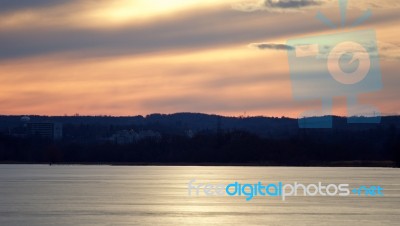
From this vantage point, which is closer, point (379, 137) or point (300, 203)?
point (300, 203)

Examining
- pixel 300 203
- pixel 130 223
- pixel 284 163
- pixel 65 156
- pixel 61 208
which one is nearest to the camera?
pixel 130 223

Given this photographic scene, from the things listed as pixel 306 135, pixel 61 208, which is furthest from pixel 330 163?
pixel 61 208

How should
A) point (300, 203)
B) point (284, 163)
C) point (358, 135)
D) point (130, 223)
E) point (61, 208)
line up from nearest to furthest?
point (130, 223)
point (61, 208)
point (300, 203)
point (358, 135)
point (284, 163)

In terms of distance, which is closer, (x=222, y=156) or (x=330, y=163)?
(x=330, y=163)

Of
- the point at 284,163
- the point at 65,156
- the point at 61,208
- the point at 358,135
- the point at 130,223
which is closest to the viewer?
the point at 130,223

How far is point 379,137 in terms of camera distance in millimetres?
166750

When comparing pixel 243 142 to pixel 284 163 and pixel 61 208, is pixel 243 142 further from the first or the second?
pixel 61 208

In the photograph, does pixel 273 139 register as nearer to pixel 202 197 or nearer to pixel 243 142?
pixel 243 142

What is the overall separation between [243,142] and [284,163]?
9823mm

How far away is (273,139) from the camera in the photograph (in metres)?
177

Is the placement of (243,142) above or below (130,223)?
above

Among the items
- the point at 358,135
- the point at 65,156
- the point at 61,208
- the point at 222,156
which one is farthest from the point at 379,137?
the point at 61,208

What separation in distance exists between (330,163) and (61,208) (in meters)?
125

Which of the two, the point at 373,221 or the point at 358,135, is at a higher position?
the point at 358,135
